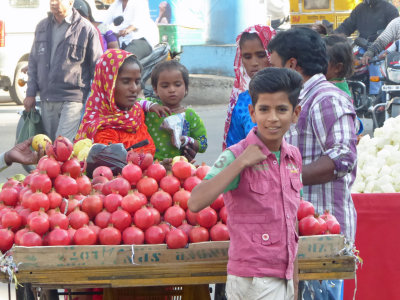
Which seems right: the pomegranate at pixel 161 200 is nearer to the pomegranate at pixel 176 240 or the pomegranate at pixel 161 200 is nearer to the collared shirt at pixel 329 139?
the pomegranate at pixel 176 240

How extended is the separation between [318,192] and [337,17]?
21.6 metres

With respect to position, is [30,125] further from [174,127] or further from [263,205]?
[263,205]

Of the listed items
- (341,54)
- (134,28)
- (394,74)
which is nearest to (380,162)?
(341,54)

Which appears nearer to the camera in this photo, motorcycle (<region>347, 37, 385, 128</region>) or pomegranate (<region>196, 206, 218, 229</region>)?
pomegranate (<region>196, 206, 218, 229</region>)

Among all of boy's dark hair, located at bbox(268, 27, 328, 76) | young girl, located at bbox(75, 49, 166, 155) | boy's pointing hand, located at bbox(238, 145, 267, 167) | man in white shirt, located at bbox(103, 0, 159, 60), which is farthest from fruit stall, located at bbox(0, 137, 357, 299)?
man in white shirt, located at bbox(103, 0, 159, 60)

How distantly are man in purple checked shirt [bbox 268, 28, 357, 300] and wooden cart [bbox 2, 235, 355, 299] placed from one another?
9.6 inches

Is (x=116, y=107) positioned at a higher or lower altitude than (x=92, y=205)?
higher

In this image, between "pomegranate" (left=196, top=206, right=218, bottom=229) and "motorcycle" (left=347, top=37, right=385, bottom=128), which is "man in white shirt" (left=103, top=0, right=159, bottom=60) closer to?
"motorcycle" (left=347, top=37, right=385, bottom=128)

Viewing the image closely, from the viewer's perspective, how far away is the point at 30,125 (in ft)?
24.9

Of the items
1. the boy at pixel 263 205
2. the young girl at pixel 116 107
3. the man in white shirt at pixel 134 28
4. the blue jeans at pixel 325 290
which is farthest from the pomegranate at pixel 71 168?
the man in white shirt at pixel 134 28

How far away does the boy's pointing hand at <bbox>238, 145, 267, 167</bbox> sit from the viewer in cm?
285

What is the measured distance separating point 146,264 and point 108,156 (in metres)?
0.96

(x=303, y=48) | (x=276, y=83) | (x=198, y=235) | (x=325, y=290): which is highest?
(x=303, y=48)

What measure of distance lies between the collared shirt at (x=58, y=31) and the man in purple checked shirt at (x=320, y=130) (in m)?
4.31
